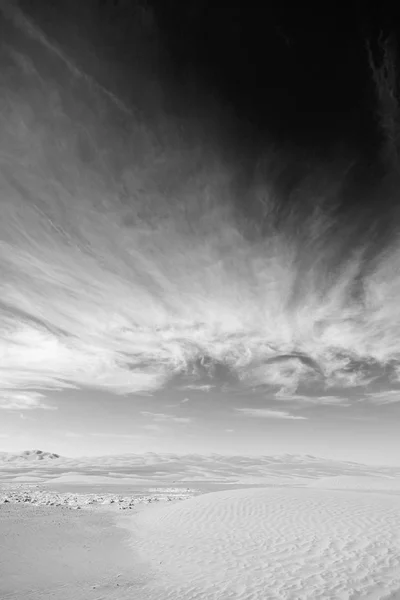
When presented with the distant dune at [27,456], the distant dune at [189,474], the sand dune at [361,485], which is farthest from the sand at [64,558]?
the distant dune at [27,456]

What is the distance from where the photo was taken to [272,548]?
460 inches

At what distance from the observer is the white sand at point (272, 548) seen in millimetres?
8656

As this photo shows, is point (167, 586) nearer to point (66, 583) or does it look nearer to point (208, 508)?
point (66, 583)

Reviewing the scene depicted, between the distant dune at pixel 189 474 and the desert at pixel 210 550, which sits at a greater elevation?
the distant dune at pixel 189 474

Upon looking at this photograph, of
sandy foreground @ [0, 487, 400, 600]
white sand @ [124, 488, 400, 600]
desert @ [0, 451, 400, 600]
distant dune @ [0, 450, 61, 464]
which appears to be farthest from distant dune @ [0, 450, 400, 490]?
sandy foreground @ [0, 487, 400, 600]

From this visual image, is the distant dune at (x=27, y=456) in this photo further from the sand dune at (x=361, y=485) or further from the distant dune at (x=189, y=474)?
the sand dune at (x=361, y=485)

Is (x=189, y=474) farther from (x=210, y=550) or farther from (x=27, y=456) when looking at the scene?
(x=27, y=456)

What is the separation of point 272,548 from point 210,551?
6.89 ft

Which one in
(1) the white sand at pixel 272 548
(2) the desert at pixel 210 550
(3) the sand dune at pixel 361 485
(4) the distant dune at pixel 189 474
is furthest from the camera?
(4) the distant dune at pixel 189 474

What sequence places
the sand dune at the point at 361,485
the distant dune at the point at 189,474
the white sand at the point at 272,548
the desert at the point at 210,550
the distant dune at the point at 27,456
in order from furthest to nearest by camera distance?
the distant dune at the point at 27,456 < the distant dune at the point at 189,474 < the sand dune at the point at 361,485 < the desert at the point at 210,550 < the white sand at the point at 272,548

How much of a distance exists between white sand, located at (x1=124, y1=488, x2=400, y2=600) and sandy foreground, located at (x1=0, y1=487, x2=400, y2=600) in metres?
0.03

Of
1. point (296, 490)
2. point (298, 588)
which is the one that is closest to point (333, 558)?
point (298, 588)

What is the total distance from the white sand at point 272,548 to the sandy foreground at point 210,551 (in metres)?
0.03

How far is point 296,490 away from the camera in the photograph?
75.0 feet
